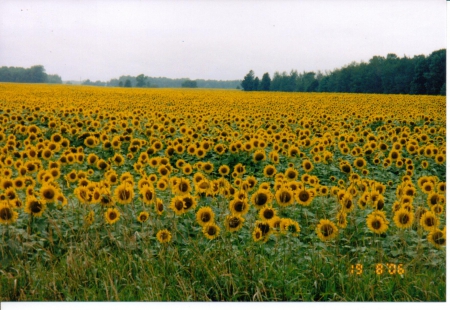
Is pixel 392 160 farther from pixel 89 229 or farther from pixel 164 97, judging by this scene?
pixel 164 97

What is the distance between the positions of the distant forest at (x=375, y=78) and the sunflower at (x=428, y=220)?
1776 mm

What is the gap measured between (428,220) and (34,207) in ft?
12.5

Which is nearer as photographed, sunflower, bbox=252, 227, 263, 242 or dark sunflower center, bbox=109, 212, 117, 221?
sunflower, bbox=252, 227, 263, 242

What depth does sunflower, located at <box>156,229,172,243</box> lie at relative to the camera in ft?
14.4

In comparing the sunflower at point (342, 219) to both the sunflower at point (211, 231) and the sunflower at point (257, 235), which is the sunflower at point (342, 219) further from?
the sunflower at point (211, 231)

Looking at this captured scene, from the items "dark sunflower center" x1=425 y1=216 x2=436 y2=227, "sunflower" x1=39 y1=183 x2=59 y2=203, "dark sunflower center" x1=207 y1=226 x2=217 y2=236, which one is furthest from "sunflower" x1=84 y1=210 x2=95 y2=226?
"dark sunflower center" x1=425 y1=216 x2=436 y2=227

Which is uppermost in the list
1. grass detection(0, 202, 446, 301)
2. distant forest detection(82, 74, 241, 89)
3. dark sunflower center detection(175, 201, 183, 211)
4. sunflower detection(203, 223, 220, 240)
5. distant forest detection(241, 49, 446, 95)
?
distant forest detection(241, 49, 446, 95)

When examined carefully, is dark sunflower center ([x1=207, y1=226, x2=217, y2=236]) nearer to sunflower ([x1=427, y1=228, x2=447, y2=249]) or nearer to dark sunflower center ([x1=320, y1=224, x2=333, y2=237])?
dark sunflower center ([x1=320, y1=224, x2=333, y2=237])

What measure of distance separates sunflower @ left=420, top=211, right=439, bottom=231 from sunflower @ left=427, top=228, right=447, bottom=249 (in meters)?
0.07

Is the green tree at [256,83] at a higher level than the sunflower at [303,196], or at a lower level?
higher

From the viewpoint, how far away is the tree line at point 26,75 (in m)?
6.16

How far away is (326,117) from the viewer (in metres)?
11.1

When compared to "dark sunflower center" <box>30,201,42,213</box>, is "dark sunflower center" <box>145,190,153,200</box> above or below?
above

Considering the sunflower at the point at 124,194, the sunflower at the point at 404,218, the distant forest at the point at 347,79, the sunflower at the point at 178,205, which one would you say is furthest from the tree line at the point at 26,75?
the sunflower at the point at 404,218
